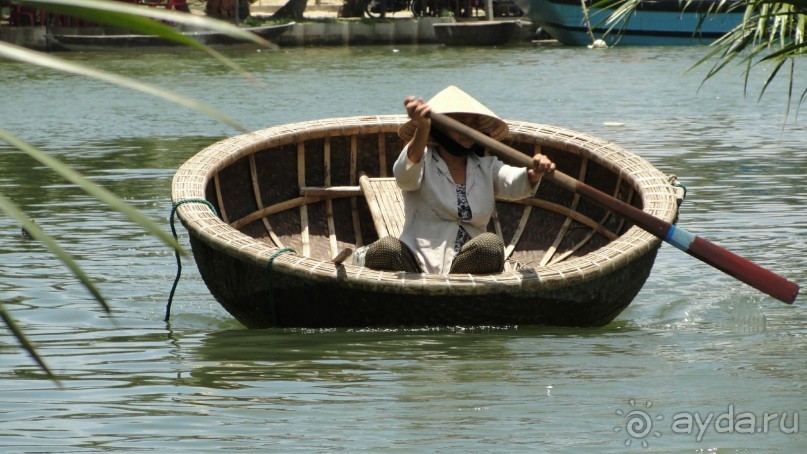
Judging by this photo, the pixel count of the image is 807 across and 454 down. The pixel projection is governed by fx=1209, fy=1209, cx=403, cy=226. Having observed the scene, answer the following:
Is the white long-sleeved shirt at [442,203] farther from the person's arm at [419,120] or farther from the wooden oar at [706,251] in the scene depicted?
the wooden oar at [706,251]

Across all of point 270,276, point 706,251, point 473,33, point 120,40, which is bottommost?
point 120,40

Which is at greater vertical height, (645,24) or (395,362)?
(395,362)

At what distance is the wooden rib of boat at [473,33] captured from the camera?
81.0 feet

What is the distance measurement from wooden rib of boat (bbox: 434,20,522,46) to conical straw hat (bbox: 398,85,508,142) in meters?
20.0

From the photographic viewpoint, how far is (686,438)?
3.29m

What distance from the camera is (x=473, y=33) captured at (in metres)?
24.7

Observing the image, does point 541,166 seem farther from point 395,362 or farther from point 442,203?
point 395,362

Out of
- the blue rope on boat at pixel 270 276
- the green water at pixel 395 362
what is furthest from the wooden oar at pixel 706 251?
the blue rope on boat at pixel 270 276

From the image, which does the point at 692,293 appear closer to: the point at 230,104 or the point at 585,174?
the point at 585,174

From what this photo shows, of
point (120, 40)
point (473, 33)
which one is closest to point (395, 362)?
point (473, 33)

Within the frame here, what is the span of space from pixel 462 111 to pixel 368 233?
57.7 inches

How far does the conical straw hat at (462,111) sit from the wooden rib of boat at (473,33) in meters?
20.0

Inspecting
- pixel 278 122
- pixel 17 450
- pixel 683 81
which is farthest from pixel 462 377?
pixel 683 81

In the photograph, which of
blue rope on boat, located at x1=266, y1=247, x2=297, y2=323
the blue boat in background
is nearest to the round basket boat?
blue rope on boat, located at x1=266, y1=247, x2=297, y2=323
